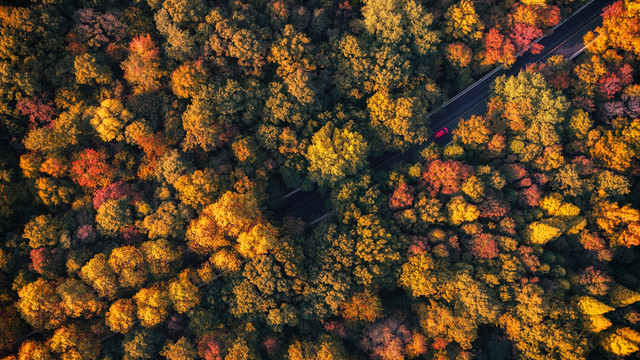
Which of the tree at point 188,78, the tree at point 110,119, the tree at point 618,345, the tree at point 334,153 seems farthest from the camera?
the tree at point 334,153

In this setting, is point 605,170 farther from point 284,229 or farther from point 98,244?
point 98,244

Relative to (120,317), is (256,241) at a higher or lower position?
higher

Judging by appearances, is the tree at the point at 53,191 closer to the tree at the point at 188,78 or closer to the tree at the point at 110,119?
the tree at the point at 110,119

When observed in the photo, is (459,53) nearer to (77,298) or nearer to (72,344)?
(77,298)

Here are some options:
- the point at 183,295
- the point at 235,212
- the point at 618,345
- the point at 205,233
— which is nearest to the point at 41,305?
the point at 183,295

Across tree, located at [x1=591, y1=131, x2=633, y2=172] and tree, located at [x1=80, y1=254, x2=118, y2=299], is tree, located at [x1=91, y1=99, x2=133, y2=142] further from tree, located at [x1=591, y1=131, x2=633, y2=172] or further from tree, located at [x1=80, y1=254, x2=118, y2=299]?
tree, located at [x1=591, y1=131, x2=633, y2=172]

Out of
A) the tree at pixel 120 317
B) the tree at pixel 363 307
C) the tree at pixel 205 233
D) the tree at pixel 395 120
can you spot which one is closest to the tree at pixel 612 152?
the tree at pixel 395 120

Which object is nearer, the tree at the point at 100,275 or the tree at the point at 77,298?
the tree at the point at 77,298
